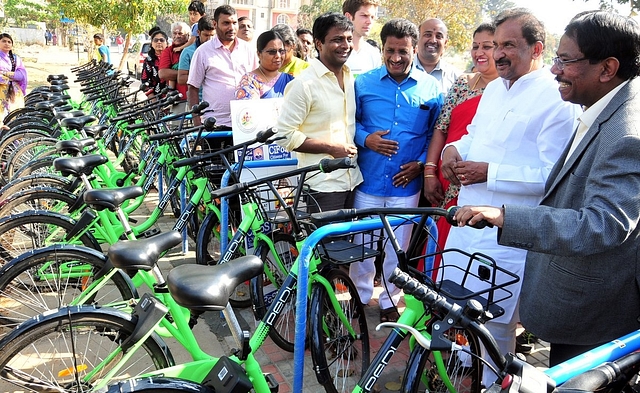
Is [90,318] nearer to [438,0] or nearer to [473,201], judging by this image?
[473,201]

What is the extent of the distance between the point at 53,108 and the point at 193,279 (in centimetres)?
548

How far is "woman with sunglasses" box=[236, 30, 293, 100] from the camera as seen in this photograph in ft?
14.3

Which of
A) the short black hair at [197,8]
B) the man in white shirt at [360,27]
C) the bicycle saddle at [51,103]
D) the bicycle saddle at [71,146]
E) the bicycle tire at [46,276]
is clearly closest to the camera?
the bicycle tire at [46,276]

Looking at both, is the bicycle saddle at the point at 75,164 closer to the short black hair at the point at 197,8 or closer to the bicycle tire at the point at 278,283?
the bicycle tire at the point at 278,283

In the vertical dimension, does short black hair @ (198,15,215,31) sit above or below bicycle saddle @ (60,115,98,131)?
above

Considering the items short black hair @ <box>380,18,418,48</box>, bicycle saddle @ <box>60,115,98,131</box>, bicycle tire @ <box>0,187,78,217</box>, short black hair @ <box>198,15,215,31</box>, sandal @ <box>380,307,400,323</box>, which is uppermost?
short black hair @ <box>198,15,215,31</box>

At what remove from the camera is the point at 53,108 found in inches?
247

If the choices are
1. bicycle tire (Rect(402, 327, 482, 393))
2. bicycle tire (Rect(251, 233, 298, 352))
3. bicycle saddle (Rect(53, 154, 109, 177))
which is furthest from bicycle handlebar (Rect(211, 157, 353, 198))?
bicycle saddle (Rect(53, 154, 109, 177))

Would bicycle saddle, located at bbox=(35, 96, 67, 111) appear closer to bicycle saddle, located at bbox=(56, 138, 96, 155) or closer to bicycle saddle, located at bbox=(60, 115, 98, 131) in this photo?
bicycle saddle, located at bbox=(60, 115, 98, 131)

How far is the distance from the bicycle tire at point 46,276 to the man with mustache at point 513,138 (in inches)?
77.9

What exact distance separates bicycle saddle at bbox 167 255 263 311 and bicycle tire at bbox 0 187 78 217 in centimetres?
237

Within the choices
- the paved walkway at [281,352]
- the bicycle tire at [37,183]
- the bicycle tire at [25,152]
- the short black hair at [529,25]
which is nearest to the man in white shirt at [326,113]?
the paved walkway at [281,352]

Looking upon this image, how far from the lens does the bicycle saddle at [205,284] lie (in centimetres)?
175

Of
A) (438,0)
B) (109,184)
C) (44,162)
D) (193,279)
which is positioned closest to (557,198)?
(193,279)
